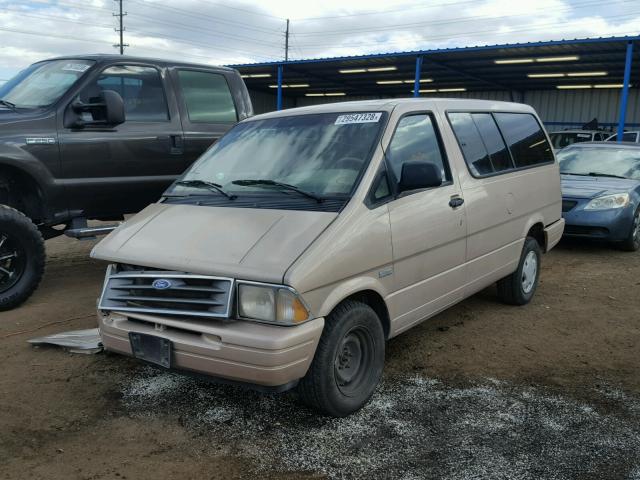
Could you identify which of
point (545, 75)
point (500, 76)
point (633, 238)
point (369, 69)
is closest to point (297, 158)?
point (633, 238)

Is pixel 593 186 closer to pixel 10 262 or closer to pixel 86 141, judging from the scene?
pixel 86 141

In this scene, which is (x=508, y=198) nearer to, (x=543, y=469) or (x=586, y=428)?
(x=586, y=428)

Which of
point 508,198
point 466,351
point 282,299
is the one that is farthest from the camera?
point 508,198

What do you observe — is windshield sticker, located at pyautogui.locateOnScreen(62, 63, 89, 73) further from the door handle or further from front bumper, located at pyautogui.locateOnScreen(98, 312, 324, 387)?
the door handle

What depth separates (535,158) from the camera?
571 cm

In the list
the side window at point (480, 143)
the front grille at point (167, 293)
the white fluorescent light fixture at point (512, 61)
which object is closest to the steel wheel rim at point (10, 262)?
the front grille at point (167, 293)

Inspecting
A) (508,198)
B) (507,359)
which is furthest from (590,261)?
(507,359)

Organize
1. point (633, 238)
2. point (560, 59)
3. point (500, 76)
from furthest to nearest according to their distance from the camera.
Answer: point (500, 76) → point (560, 59) → point (633, 238)

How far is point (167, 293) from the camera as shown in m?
3.20

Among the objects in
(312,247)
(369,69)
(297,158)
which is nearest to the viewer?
(312,247)

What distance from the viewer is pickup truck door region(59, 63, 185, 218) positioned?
562cm

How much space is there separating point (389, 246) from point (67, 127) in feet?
11.5

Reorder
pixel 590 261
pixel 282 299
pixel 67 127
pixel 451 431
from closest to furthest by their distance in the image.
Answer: pixel 282 299, pixel 451 431, pixel 67 127, pixel 590 261

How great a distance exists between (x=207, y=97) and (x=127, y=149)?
1188 mm
